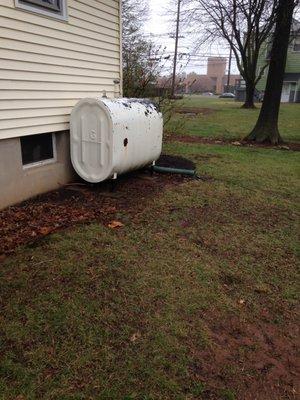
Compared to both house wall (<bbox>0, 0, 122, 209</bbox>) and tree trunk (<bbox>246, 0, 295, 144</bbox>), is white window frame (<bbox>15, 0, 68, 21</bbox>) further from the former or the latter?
tree trunk (<bbox>246, 0, 295, 144</bbox>)

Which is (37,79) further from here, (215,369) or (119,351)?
(215,369)

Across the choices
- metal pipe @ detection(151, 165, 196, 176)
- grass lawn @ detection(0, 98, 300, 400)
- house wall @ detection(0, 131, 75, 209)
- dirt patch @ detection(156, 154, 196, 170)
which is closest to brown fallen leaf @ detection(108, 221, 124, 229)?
grass lawn @ detection(0, 98, 300, 400)

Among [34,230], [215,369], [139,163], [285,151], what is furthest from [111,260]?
[285,151]

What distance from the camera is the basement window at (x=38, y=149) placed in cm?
510

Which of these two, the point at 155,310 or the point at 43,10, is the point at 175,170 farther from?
the point at 155,310

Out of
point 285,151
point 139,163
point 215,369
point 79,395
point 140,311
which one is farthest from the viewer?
point 285,151

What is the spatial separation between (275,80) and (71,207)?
8.82 m

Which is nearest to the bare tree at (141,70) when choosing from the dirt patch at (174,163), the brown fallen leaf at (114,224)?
the dirt patch at (174,163)

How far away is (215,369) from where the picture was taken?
244cm

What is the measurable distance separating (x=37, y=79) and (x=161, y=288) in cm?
331

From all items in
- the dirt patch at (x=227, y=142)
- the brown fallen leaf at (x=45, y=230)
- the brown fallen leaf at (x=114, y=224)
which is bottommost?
the dirt patch at (x=227, y=142)

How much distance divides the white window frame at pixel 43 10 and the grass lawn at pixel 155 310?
2.77 meters

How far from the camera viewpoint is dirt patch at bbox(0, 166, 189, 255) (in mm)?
4148

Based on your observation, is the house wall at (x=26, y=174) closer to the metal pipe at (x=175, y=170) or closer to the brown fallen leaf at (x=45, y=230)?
the brown fallen leaf at (x=45, y=230)
